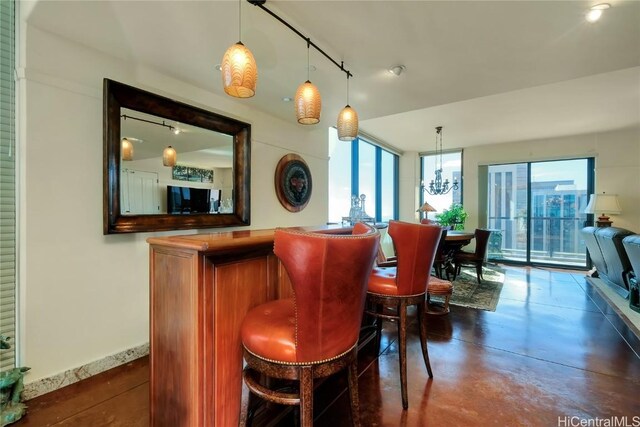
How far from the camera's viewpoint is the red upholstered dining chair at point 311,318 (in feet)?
3.43

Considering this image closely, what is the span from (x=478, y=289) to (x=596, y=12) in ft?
13.0

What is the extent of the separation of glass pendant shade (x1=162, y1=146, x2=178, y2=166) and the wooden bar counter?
1.41 metres

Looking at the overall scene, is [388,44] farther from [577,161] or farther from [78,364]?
[577,161]

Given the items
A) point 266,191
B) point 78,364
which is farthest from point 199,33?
point 78,364

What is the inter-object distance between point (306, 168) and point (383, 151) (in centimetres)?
376

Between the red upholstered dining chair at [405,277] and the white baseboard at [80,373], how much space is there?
207 cm

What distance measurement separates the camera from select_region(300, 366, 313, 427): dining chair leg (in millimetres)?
1112

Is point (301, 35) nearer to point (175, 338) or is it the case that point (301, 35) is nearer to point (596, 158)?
point (175, 338)

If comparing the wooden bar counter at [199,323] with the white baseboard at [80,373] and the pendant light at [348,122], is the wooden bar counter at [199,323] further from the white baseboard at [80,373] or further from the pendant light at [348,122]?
the pendant light at [348,122]

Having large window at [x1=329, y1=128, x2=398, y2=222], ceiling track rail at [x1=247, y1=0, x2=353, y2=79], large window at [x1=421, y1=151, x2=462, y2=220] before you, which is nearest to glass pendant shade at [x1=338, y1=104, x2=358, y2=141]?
ceiling track rail at [x1=247, y1=0, x2=353, y2=79]

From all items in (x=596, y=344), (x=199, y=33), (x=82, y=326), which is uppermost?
(x=199, y=33)

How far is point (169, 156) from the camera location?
2.59 metres

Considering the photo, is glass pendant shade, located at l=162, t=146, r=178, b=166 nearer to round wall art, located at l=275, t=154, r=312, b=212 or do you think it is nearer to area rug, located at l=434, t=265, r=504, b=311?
round wall art, located at l=275, t=154, r=312, b=212

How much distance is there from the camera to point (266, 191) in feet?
11.9
